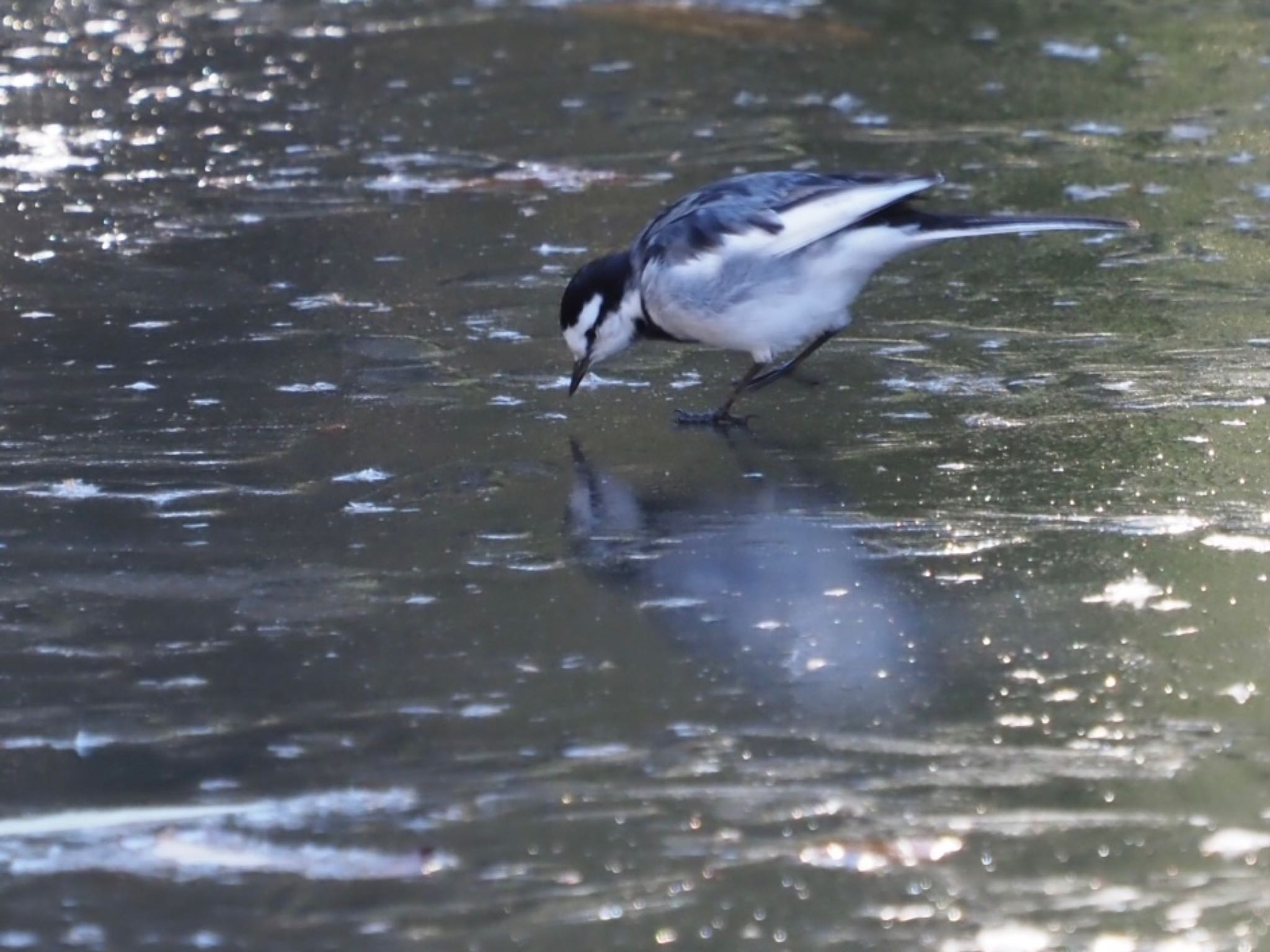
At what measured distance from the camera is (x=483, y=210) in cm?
829

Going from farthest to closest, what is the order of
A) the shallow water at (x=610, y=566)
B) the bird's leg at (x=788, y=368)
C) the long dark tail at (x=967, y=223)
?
the bird's leg at (x=788, y=368) → the long dark tail at (x=967, y=223) → the shallow water at (x=610, y=566)

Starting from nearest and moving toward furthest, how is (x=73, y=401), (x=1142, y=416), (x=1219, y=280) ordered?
(x=1142, y=416)
(x=73, y=401)
(x=1219, y=280)

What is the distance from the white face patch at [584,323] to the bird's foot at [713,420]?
373mm

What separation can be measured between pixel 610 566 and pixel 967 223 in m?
1.80

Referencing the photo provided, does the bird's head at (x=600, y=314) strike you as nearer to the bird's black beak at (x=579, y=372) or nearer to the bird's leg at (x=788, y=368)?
the bird's black beak at (x=579, y=372)

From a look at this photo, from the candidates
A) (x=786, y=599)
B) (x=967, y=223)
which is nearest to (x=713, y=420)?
(x=967, y=223)

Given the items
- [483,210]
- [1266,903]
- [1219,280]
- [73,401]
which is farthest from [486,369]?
[1266,903]

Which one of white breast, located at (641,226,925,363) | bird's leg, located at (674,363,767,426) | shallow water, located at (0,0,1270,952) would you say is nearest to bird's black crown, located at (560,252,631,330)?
white breast, located at (641,226,925,363)

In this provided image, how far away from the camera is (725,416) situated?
6004 millimetres

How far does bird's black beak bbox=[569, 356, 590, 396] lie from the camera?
20.1 ft

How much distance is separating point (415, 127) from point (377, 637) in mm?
5788

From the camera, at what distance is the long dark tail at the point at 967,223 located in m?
5.85

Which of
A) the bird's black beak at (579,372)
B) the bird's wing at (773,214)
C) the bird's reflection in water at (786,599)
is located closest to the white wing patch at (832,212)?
the bird's wing at (773,214)

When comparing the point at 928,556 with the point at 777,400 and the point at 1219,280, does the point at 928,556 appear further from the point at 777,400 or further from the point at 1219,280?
the point at 1219,280
